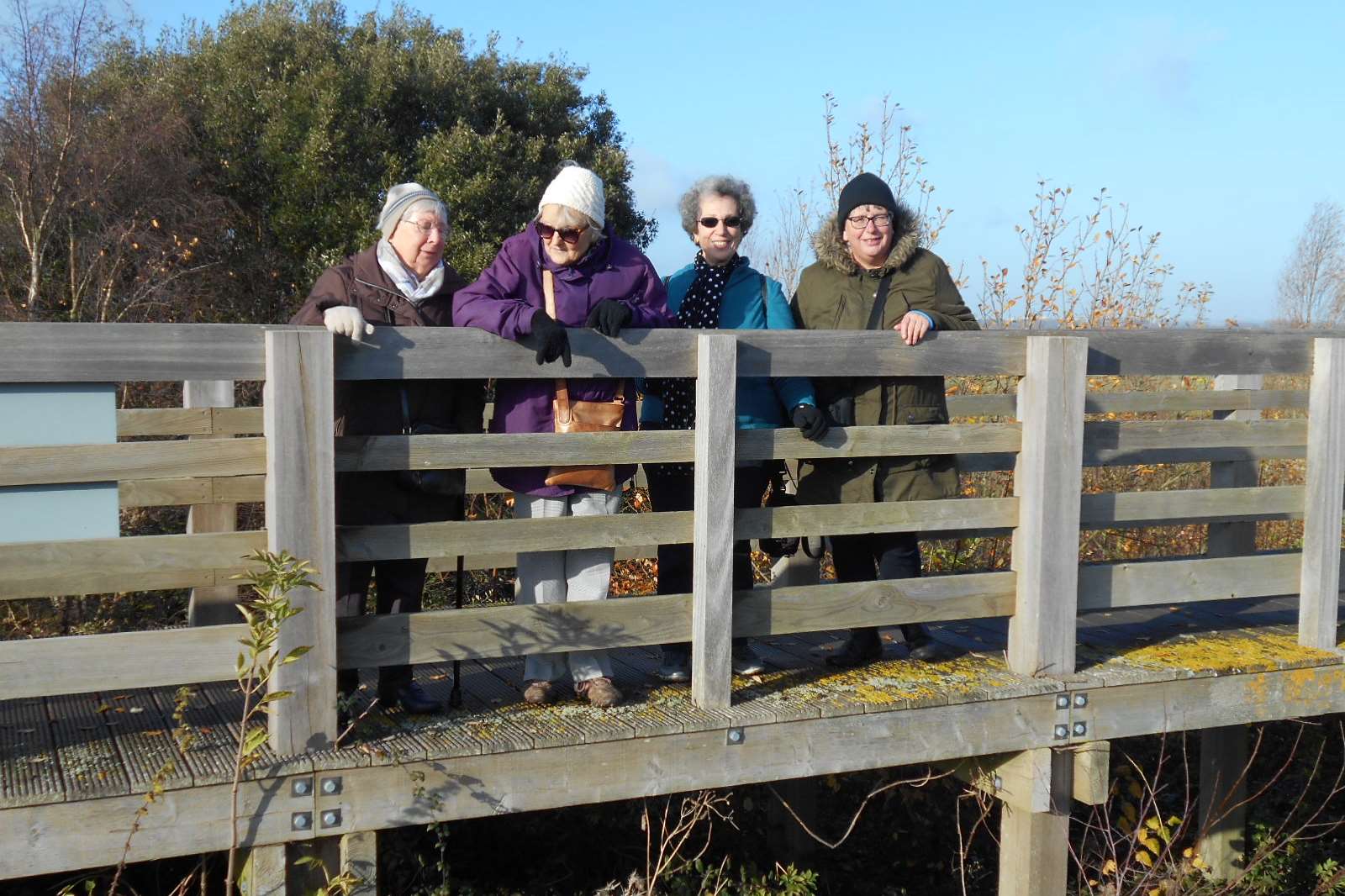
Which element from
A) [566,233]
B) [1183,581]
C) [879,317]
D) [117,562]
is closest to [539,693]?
[117,562]

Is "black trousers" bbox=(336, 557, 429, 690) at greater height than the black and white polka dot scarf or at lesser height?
lesser

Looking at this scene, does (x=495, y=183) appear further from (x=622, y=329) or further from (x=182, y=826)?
(x=182, y=826)

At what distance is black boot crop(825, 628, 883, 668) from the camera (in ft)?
15.6

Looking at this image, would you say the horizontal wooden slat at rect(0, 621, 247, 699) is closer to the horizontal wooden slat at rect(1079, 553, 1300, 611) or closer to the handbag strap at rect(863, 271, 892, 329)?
the handbag strap at rect(863, 271, 892, 329)

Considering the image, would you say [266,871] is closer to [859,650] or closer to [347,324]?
[347,324]

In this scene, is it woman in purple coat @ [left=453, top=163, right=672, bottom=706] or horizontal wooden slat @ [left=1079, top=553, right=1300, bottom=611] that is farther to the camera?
horizontal wooden slat @ [left=1079, top=553, right=1300, bottom=611]

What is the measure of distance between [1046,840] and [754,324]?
6.99 ft

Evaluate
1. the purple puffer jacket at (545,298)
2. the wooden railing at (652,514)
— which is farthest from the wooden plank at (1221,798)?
the purple puffer jacket at (545,298)

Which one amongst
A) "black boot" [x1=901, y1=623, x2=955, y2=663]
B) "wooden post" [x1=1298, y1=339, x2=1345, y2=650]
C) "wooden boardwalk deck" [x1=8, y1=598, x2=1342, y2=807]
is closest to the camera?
"wooden boardwalk deck" [x1=8, y1=598, x2=1342, y2=807]

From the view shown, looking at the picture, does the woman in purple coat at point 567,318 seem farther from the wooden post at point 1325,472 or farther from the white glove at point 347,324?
the wooden post at point 1325,472

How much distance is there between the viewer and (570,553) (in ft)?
13.4

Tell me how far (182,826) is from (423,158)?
1006 centimetres

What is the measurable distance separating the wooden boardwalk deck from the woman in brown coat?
0.34 m

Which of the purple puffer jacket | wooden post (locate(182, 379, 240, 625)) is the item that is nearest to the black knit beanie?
the purple puffer jacket
